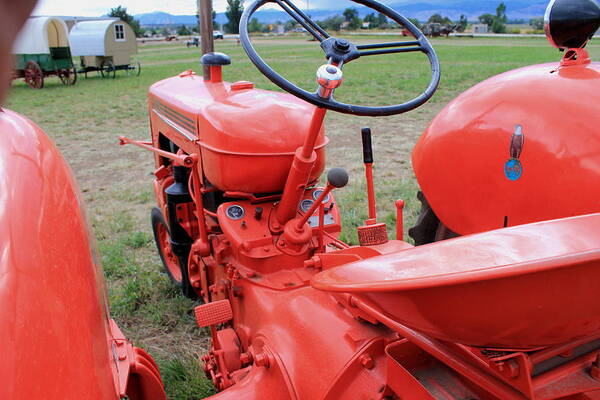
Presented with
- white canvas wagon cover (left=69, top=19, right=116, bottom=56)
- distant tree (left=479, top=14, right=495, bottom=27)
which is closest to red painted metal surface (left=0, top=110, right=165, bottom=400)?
white canvas wagon cover (left=69, top=19, right=116, bottom=56)

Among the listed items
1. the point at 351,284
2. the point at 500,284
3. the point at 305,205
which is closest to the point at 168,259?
the point at 305,205

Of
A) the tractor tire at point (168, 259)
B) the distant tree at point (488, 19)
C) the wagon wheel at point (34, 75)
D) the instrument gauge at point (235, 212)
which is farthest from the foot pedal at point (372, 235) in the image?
the distant tree at point (488, 19)

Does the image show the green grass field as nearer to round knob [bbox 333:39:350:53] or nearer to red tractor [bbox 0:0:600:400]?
red tractor [bbox 0:0:600:400]

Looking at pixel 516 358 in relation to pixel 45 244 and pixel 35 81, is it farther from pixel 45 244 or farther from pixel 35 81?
pixel 35 81

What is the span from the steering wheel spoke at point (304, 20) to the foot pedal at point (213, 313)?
1.04 m

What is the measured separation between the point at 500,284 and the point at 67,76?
52.4 ft

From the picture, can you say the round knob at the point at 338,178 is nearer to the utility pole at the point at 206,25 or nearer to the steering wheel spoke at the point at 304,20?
the steering wheel spoke at the point at 304,20

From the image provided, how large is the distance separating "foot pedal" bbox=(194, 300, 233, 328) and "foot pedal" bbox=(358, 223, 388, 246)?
2.05 ft

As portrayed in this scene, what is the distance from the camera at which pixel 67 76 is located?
14.8 meters

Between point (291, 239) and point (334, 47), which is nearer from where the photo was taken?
point (334, 47)

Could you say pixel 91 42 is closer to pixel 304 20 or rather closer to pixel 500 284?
pixel 304 20

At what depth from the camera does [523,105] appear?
133cm

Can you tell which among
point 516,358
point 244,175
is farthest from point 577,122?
point 244,175

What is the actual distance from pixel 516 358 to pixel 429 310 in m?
0.22
